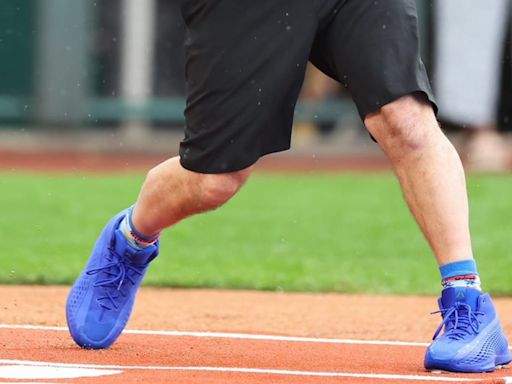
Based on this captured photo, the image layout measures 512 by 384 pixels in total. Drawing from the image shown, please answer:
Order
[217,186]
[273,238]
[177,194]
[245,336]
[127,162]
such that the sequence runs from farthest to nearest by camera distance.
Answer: [127,162] → [273,238] → [245,336] → [177,194] → [217,186]

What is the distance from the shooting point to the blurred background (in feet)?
57.4

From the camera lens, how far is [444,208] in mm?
4238

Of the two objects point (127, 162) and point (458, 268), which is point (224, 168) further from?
point (127, 162)

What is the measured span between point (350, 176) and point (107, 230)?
32.9 ft

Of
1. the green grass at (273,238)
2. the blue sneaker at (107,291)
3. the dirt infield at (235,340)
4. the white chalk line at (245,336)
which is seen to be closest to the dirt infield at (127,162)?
the green grass at (273,238)

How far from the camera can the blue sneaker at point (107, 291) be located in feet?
15.0

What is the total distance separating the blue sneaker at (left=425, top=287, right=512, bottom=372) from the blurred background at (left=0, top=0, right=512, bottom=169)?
12.7 metres

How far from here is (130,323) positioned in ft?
17.6

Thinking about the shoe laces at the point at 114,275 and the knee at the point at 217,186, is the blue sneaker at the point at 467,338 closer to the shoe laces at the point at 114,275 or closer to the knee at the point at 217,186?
the knee at the point at 217,186

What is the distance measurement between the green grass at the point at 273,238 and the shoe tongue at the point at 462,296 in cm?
248

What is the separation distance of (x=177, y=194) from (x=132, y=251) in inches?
13.1

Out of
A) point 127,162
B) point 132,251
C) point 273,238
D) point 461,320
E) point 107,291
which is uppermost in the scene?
A: point 461,320

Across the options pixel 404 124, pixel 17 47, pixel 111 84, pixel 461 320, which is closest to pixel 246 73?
pixel 404 124

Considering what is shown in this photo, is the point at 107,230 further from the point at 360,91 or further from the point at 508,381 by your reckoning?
the point at 508,381
